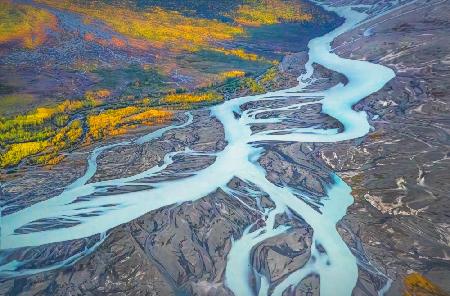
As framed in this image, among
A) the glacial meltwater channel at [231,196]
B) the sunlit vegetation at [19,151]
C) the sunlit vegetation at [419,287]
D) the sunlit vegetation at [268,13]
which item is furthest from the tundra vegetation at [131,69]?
the sunlit vegetation at [419,287]

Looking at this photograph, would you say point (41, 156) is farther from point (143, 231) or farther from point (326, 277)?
point (326, 277)

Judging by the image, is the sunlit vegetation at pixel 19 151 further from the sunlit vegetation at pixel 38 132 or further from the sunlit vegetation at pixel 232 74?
the sunlit vegetation at pixel 232 74

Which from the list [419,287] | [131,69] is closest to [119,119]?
[131,69]

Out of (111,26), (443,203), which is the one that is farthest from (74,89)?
(443,203)

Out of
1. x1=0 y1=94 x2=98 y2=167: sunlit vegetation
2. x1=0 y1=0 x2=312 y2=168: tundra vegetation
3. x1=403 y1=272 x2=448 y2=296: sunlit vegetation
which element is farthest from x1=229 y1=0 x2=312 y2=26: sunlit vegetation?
x1=403 y1=272 x2=448 y2=296: sunlit vegetation

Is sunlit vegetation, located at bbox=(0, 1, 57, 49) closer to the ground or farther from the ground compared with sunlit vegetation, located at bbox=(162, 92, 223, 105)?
farther from the ground

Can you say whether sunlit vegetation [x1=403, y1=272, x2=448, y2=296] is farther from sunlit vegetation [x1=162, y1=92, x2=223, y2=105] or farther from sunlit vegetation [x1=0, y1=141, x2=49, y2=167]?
sunlit vegetation [x1=162, y1=92, x2=223, y2=105]

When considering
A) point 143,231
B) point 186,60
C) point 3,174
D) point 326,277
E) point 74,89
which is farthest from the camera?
point 186,60
